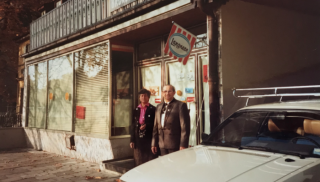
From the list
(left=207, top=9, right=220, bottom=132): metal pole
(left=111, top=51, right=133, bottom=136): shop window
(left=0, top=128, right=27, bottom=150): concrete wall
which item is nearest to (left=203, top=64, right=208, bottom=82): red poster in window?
(left=207, top=9, right=220, bottom=132): metal pole

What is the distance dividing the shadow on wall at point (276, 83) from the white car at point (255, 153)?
6.51 feet

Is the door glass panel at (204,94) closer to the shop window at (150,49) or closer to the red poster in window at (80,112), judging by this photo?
Answer: the shop window at (150,49)

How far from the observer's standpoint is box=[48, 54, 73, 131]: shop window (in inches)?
425

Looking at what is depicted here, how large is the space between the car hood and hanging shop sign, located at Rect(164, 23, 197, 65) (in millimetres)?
3002

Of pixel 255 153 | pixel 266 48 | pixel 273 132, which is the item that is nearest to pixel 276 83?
pixel 266 48

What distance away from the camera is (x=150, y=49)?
350 inches

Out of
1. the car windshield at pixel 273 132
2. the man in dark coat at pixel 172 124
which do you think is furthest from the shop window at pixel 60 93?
→ the car windshield at pixel 273 132

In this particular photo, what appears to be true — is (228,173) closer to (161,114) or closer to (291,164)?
(291,164)

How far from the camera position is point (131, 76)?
935 cm

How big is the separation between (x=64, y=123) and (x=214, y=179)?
9.22 metres

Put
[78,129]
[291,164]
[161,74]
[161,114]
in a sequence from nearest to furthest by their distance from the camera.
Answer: [291,164] < [161,114] < [161,74] < [78,129]

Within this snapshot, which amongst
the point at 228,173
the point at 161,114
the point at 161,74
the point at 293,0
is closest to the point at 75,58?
the point at 161,74

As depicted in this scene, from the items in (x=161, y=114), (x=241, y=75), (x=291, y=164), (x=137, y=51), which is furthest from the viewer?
(x=137, y=51)

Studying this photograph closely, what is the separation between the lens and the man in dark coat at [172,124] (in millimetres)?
5036
